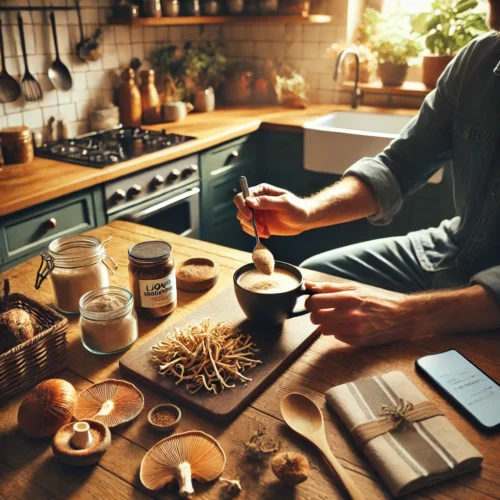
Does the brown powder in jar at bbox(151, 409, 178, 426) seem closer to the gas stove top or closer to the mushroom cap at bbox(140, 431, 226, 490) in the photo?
the mushroom cap at bbox(140, 431, 226, 490)

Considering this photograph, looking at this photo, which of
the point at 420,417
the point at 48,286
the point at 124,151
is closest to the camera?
the point at 420,417

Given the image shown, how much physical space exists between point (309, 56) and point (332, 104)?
13.6 inches

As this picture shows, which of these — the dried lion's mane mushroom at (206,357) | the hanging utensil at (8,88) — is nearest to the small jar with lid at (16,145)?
the hanging utensil at (8,88)

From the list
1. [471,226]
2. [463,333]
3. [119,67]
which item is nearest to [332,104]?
[119,67]

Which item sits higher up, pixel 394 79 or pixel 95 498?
pixel 394 79

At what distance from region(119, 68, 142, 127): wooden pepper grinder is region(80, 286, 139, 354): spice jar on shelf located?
214 centimetres

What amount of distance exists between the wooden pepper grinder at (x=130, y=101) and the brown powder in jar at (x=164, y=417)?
239cm

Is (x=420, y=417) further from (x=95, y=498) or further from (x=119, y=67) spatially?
(x=119, y=67)

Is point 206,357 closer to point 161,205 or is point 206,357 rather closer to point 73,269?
point 73,269

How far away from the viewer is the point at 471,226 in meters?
1.56

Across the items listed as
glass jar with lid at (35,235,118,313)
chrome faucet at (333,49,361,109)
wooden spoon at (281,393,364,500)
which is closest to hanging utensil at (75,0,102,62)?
chrome faucet at (333,49,361,109)

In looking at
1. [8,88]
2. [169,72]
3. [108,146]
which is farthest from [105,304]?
[169,72]

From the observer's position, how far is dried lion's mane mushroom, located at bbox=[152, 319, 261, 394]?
88 cm

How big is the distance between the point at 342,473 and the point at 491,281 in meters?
0.59
